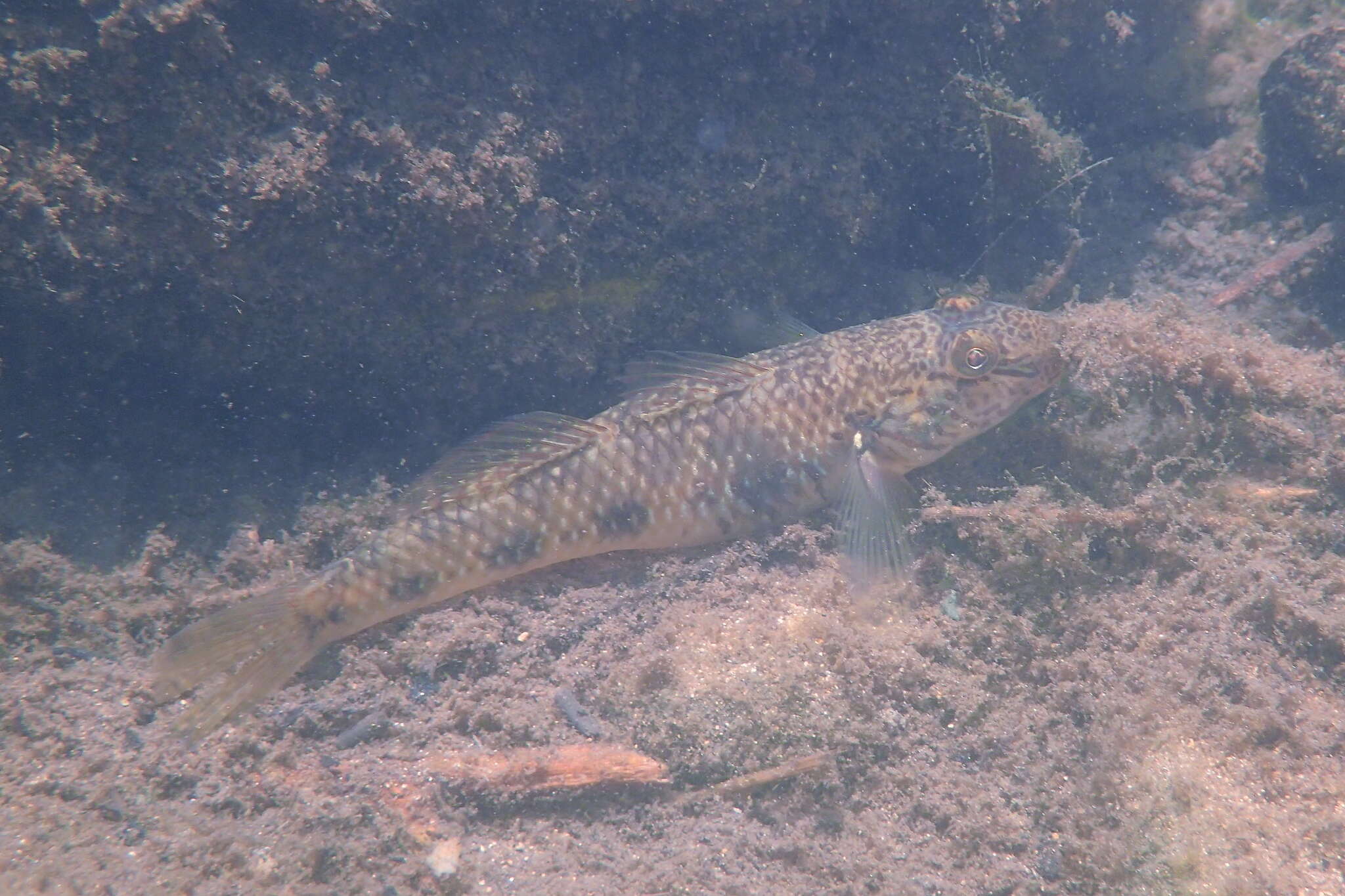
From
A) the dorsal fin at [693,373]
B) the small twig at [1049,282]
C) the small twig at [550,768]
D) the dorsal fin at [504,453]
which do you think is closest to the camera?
the small twig at [550,768]

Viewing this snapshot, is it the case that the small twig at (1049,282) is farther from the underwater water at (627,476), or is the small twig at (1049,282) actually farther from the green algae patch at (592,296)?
the green algae patch at (592,296)

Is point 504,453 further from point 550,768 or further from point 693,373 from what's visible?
point 550,768

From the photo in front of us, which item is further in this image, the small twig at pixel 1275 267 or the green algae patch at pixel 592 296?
the small twig at pixel 1275 267

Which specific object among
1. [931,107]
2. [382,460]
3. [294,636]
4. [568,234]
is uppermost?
[931,107]

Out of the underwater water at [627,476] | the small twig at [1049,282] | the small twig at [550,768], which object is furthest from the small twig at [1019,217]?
the small twig at [550,768]

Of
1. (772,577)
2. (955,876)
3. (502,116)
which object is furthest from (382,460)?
(955,876)

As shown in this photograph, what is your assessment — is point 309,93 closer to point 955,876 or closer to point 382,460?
point 382,460

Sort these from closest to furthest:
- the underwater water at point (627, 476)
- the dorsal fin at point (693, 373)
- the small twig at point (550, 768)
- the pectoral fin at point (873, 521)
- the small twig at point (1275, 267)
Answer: the underwater water at point (627, 476)
the small twig at point (550, 768)
the pectoral fin at point (873, 521)
the dorsal fin at point (693, 373)
the small twig at point (1275, 267)

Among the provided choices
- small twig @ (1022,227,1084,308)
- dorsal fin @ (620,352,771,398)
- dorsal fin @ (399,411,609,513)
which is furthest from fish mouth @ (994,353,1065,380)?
dorsal fin @ (399,411,609,513)
